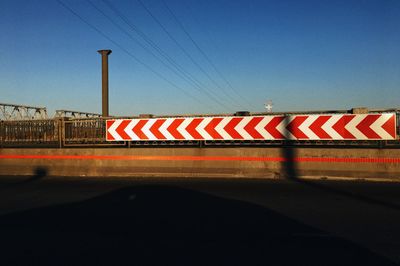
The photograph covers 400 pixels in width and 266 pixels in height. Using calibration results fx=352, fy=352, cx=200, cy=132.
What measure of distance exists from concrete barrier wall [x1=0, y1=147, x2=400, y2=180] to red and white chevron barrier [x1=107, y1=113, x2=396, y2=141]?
40 cm

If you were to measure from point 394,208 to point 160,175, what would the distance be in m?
6.87

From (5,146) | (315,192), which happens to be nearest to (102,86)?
(5,146)

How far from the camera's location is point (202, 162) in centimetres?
1116

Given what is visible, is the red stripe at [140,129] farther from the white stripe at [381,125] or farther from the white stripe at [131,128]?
the white stripe at [381,125]

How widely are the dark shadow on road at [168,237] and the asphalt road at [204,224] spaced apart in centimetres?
1

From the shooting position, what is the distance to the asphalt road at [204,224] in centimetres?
445

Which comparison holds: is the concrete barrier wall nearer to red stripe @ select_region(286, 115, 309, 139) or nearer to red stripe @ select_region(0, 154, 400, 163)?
red stripe @ select_region(0, 154, 400, 163)

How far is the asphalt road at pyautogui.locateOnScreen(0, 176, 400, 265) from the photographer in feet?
14.6

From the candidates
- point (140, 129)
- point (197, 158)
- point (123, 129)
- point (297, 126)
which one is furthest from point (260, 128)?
point (123, 129)

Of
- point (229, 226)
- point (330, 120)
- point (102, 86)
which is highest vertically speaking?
point (102, 86)

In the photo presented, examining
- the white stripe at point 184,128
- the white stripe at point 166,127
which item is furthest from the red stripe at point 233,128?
the white stripe at point 166,127

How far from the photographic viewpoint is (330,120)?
1021cm

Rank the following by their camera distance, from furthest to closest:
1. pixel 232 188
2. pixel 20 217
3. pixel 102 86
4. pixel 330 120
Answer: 1. pixel 102 86
2. pixel 330 120
3. pixel 232 188
4. pixel 20 217

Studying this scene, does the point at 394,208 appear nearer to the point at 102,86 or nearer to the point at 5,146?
the point at 5,146
